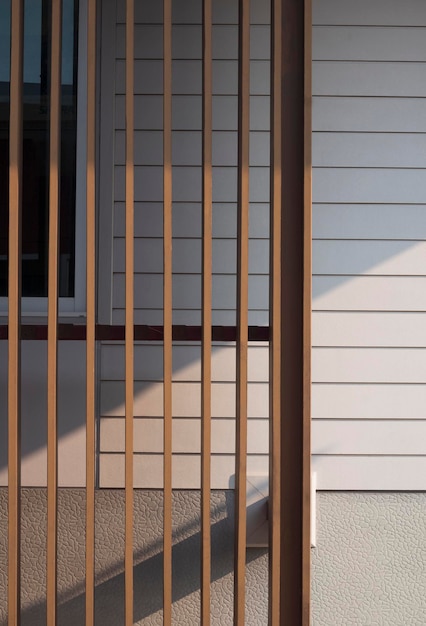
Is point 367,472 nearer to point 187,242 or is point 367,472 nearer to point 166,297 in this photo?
point 187,242

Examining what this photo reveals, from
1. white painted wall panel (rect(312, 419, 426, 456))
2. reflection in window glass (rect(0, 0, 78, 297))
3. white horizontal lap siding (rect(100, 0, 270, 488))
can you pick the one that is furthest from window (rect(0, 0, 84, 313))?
white painted wall panel (rect(312, 419, 426, 456))

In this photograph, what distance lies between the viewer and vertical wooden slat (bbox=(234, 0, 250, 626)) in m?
2.35

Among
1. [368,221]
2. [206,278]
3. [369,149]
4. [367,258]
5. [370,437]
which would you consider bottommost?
[370,437]

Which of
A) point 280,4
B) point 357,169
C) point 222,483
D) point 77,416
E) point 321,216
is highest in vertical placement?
point 280,4

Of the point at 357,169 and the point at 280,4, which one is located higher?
the point at 280,4

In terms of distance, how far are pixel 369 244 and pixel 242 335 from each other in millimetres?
1359

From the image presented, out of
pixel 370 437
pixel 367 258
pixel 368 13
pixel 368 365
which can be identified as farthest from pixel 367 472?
pixel 368 13

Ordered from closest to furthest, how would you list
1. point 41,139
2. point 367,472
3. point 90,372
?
1. point 90,372
2. point 367,472
3. point 41,139

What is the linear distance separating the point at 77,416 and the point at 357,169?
5.66ft

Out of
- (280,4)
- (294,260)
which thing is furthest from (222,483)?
(280,4)

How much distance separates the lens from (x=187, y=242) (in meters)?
3.50

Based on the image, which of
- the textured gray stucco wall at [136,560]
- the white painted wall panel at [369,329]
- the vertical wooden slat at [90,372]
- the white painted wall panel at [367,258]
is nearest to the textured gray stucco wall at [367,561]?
the textured gray stucco wall at [136,560]

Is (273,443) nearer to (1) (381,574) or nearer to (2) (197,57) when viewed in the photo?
(1) (381,574)

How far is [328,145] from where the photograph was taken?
3.53 metres
